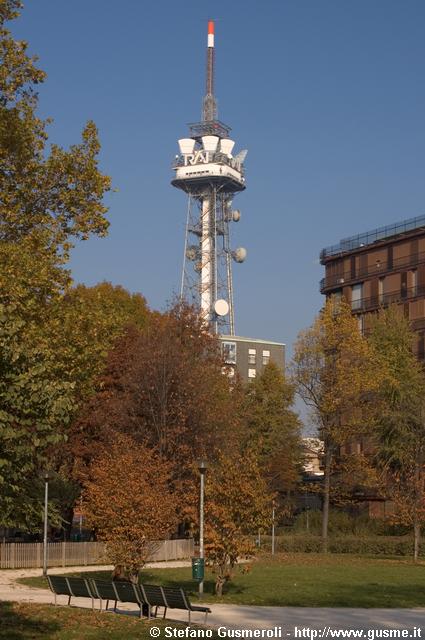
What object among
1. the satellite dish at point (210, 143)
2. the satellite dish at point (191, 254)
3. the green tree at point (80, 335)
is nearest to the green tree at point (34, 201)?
the green tree at point (80, 335)

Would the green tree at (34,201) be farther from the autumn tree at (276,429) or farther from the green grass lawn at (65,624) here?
the autumn tree at (276,429)

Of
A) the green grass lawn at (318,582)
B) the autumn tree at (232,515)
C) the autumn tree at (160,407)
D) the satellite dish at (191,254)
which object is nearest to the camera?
the green grass lawn at (318,582)

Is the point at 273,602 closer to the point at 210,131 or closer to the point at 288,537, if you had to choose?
the point at 288,537

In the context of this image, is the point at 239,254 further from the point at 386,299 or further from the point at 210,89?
the point at 386,299

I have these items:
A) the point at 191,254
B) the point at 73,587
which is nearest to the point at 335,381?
the point at 73,587

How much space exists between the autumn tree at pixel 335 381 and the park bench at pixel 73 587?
38.0 metres

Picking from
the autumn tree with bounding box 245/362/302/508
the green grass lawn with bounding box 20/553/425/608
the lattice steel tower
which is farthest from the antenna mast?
the green grass lawn with bounding box 20/553/425/608

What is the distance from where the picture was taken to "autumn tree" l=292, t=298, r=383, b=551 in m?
64.1

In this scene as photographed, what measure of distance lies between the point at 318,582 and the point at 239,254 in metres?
115

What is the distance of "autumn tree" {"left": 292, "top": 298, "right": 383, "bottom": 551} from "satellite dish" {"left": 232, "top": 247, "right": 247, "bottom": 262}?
82635 mm

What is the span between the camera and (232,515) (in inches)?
1226

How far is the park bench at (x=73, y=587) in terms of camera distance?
84.6 ft

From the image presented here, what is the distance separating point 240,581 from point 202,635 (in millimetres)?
16526

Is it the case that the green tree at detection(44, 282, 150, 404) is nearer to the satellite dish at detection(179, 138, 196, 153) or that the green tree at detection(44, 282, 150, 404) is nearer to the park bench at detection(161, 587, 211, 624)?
the park bench at detection(161, 587, 211, 624)
